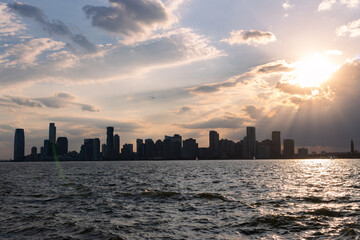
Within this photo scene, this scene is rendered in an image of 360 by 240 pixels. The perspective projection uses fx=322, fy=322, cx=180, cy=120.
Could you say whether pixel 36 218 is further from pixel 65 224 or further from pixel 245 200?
pixel 245 200

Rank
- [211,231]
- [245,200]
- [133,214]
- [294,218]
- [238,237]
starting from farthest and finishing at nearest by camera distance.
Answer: [245,200], [133,214], [294,218], [211,231], [238,237]

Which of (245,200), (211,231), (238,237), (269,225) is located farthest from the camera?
(245,200)

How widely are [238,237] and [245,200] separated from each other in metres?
15.7

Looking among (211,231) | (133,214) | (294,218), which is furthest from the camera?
(133,214)

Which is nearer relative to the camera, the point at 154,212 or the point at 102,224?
the point at 102,224

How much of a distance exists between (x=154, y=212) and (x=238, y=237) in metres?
10.5

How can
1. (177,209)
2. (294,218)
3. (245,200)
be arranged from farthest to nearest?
(245,200)
(177,209)
(294,218)

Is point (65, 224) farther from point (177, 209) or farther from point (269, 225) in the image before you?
point (269, 225)

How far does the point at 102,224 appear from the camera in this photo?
2414 cm

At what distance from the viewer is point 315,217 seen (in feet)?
85.1

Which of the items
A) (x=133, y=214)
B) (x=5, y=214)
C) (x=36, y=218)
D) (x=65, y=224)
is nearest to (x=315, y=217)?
(x=133, y=214)

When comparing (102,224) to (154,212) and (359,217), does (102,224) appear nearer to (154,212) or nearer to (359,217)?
(154,212)

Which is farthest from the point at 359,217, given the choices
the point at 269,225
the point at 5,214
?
the point at 5,214

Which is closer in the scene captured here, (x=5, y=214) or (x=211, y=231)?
(x=211, y=231)
